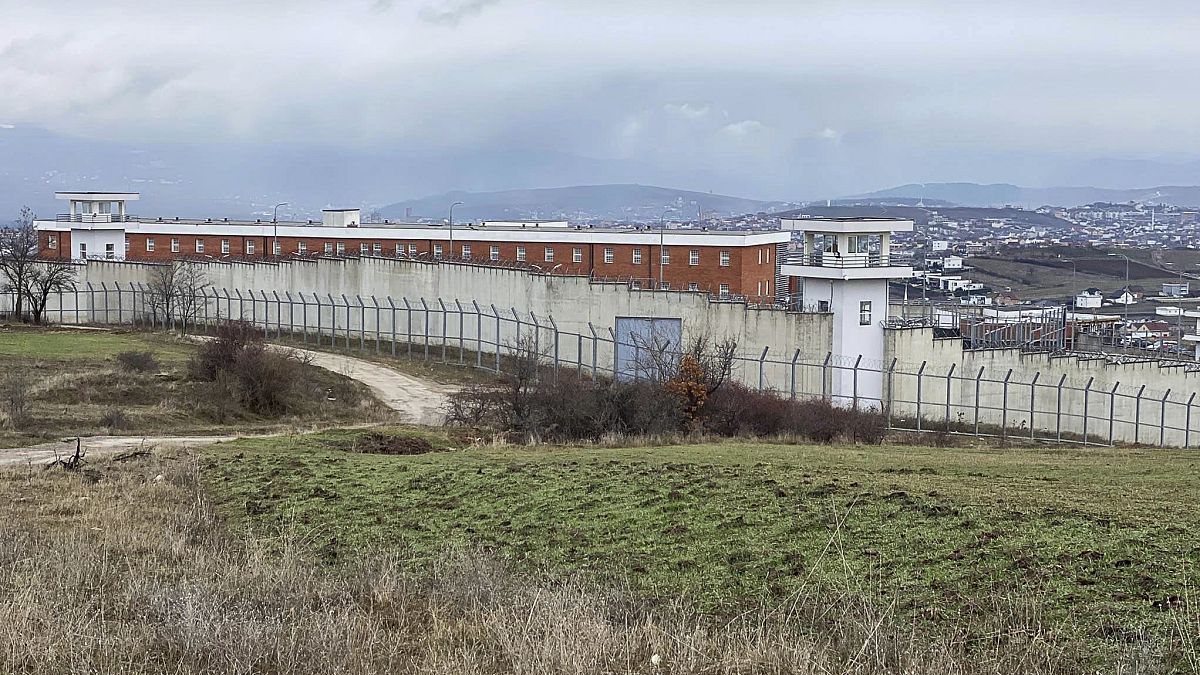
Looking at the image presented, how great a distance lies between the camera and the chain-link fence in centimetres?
4803

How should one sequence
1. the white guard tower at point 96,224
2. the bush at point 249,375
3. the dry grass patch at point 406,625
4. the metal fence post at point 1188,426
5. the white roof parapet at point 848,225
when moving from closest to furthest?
1. the dry grass patch at point 406,625
2. the metal fence post at point 1188,426
3. the bush at point 249,375
4. the white roof parapet at point 848,225
5. the white guard tower at point 96,224

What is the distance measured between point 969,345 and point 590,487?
40706 mm

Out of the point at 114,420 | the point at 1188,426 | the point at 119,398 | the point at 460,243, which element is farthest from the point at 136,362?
the point at 460,243

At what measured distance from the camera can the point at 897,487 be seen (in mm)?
17219

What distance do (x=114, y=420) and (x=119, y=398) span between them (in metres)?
5.93

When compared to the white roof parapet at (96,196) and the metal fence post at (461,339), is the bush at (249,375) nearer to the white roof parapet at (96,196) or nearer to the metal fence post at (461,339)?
the metal fence post at (461,339)

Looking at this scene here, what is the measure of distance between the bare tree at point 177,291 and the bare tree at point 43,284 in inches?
180

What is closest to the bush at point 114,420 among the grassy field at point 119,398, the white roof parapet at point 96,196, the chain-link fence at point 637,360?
the grassy field at point 119,398

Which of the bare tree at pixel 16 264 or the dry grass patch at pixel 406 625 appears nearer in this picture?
the dry grass patch at pixel 406 625

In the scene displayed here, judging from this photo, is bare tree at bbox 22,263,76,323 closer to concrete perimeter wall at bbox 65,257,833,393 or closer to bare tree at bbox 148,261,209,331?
concrete perimeter wall at bbox 65,257,833,393

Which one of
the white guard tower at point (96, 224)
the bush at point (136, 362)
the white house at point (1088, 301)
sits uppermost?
the white guard tower at point (96, 224)

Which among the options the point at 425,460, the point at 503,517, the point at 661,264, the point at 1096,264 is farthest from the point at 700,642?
the point at 1096,264

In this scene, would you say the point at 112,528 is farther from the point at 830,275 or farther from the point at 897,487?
the point at 830,275

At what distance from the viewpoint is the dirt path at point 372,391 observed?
27.8 m
